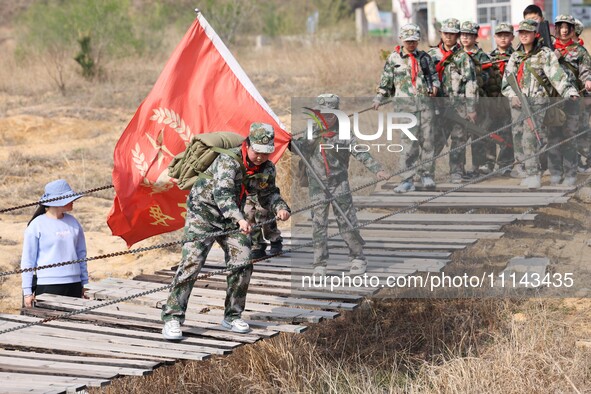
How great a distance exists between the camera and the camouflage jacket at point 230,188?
7504mm

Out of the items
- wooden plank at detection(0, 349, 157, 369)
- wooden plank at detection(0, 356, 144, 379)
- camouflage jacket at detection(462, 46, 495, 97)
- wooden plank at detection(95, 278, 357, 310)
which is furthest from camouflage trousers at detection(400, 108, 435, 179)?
wooden plank at detection(0, 356, 144, 379)

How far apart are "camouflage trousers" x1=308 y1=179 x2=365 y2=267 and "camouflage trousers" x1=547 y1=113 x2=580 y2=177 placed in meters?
2.50

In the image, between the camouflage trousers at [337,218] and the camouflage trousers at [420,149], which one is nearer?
the camouflage trousers at [337,218]

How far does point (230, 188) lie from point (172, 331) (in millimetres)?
1031

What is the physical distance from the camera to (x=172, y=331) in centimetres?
772

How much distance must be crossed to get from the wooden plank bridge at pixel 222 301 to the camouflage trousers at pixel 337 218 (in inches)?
6.8

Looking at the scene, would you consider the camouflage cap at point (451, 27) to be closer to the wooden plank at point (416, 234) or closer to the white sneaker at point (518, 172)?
the white sneaker at point (518, 172)

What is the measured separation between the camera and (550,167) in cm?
1095

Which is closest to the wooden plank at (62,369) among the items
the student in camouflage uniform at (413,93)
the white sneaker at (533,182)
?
the student in camouflage uniform at (413,93)

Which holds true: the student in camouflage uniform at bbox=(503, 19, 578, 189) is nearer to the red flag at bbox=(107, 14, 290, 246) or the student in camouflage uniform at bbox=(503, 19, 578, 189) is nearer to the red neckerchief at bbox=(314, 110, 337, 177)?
the red neckerchief at bbox=(314, 110, 337, 177)

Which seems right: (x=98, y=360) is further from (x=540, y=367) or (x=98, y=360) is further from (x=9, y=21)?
(x=9, y=21)

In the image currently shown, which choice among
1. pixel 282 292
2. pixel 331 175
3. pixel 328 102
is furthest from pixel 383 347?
pixel 328 102

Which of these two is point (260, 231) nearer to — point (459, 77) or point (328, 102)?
point (328, 102)

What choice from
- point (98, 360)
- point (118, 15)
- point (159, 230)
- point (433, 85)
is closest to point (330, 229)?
point (159, 230)
